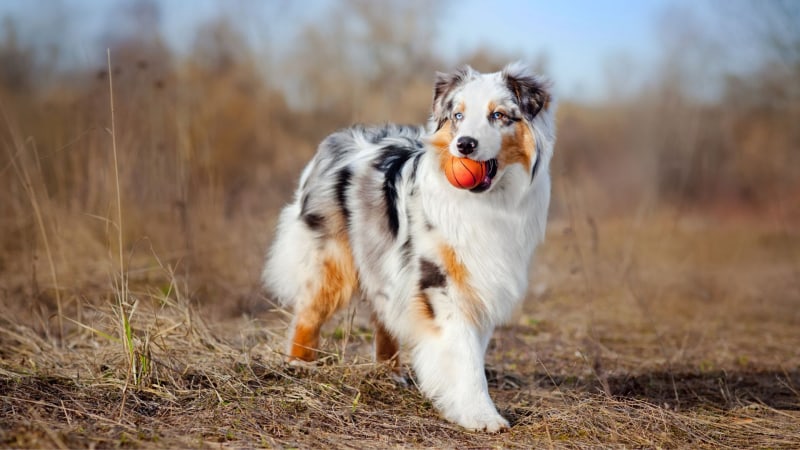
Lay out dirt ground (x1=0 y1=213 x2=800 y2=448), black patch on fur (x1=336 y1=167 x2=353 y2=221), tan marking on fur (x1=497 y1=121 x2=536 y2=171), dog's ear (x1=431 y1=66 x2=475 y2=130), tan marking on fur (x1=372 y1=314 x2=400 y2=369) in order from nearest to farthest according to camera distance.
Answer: dirt ground (x1=0 y1=213 x2=800 y2=448), tan marking on fur (x1=497 y1=121 x2=536 y2=171), dog's ear (x1=431 y1=66 x2=475 y2=130), black patch on fur (x1=336 y1=167 x2=353 y2=221), tan marking on fur (x1=372 y1=314 x2=400 y2=369)

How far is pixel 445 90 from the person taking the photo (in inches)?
175

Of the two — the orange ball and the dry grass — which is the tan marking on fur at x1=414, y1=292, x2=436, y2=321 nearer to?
the dry grass

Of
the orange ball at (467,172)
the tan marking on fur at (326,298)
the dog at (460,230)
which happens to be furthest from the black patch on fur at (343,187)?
the orange ball at (467,172)

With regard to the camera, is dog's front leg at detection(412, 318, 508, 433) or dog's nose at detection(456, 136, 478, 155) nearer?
dog's nose at detection(456, 136, 478, 155)

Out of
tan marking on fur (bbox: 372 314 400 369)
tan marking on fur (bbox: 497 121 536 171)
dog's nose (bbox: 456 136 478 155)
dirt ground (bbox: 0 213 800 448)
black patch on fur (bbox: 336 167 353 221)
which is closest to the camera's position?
dirt ground (bbox: 0 213 800 448)

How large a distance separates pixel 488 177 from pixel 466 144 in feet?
0.90

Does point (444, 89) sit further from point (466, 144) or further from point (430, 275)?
point (430, 275)

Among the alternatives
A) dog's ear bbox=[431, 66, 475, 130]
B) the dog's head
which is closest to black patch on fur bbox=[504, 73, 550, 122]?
the dog's head

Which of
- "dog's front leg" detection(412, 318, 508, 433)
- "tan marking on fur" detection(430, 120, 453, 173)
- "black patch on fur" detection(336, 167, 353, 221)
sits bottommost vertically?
"dog's front leg" detection(412, 318, 508, 433)

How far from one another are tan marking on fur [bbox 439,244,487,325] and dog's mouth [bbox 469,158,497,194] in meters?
0.35

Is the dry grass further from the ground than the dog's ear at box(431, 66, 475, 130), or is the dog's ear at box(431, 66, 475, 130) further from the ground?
the dog's ear at box(431, 66, 475, 130)

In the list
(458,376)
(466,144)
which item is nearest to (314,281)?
(458,376)

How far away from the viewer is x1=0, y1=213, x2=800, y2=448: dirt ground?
3.61 metres

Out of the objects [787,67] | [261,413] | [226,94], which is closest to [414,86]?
[226,94]
